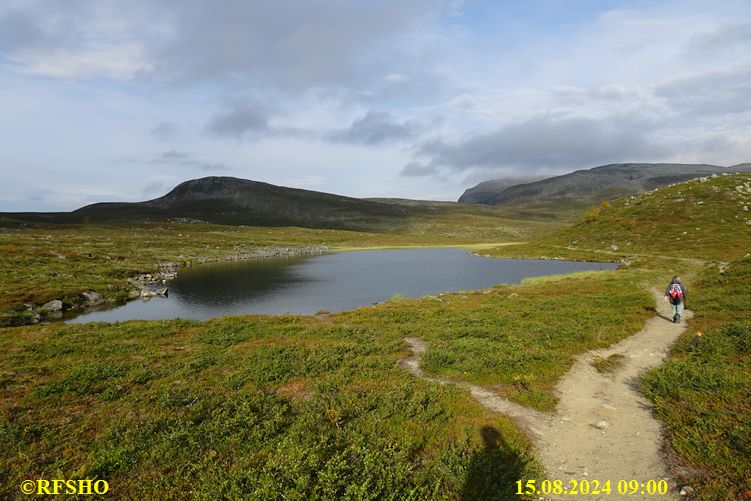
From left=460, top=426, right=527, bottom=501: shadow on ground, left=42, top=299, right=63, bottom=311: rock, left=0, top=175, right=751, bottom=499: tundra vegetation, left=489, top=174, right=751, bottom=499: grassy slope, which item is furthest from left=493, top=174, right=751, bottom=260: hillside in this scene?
left=42, top=299, right=63, bottom=311: rock

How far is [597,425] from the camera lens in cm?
1348

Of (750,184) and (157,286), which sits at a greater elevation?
(750,184)

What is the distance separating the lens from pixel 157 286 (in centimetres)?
6166

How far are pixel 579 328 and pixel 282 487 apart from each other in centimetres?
2210

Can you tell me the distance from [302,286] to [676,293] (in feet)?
159

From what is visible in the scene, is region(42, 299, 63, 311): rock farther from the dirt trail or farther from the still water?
the dirt trail

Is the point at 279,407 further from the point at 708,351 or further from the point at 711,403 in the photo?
the point at 708,351

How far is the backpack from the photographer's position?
26500 millimetres

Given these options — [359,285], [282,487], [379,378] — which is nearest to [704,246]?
[359,285]

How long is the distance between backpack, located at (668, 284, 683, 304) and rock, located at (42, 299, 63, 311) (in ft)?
190

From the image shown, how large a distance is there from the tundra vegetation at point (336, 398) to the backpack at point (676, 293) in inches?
66.1

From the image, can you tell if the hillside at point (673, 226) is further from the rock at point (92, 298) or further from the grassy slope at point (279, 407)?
the rock at point (92, 298)

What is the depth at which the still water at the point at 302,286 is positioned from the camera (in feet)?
150

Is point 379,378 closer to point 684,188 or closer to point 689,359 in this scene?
point 689,359
